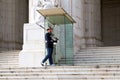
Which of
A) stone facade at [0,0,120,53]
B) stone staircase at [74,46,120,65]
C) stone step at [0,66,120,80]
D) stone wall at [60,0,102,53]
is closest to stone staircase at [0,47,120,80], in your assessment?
stone step at [0,66,120,80]

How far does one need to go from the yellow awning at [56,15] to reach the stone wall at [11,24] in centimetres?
821

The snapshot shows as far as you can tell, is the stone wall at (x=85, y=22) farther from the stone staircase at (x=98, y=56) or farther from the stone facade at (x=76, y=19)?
the stone staircase at (x=98, y=56)

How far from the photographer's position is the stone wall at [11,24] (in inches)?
959

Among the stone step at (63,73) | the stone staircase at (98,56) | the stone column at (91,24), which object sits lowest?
the stone step at (63,73)

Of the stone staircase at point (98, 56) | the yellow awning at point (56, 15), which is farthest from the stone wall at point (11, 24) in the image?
the yellow awning at point (56, 15)

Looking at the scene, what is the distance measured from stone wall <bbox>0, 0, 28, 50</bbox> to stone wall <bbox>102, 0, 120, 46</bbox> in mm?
6957

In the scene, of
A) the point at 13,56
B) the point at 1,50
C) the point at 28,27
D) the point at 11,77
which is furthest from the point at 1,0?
the point at 11,77

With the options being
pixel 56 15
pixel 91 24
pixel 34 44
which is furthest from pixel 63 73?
pixel 91 24

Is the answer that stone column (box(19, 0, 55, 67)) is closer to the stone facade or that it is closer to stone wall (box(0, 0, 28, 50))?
the stone facade

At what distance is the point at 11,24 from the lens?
2528 centimetres

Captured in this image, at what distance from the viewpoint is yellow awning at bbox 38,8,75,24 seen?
15851mm

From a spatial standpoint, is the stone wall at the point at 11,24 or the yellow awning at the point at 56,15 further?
the stone wall at the point at 11,24

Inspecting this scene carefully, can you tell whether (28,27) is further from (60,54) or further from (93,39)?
(93,39)

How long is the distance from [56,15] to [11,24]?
31.6 feet
